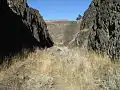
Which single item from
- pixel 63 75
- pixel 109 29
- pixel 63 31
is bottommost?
pixel 63 75

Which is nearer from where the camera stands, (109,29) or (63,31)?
(109,29)

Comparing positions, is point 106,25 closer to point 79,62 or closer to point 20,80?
point 79,62

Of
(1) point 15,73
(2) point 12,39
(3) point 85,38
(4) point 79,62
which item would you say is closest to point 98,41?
(4) point 79,62

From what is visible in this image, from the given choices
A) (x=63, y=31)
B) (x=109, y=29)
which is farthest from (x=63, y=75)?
(x=63, y=31)

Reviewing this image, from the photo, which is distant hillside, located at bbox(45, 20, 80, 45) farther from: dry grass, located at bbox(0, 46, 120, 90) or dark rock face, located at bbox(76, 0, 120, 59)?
dry grass, located at bbox(0, 46, 120, 90)

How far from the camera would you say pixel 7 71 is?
11695 millimetres

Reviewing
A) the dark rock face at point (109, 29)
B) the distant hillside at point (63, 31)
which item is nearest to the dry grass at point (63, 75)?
the dark rock face at point (109, 29)

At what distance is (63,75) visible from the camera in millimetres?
11125

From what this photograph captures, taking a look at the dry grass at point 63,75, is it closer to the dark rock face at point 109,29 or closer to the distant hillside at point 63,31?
the dark rock face at point 109,29

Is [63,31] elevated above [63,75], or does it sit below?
above

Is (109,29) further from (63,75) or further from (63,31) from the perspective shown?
(63,31)

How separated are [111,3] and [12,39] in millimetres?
5585

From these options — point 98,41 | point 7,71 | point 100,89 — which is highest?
point 98,41

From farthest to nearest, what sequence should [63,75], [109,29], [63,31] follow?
1. [63,31]
2. [109,29]
3. [63,75]
